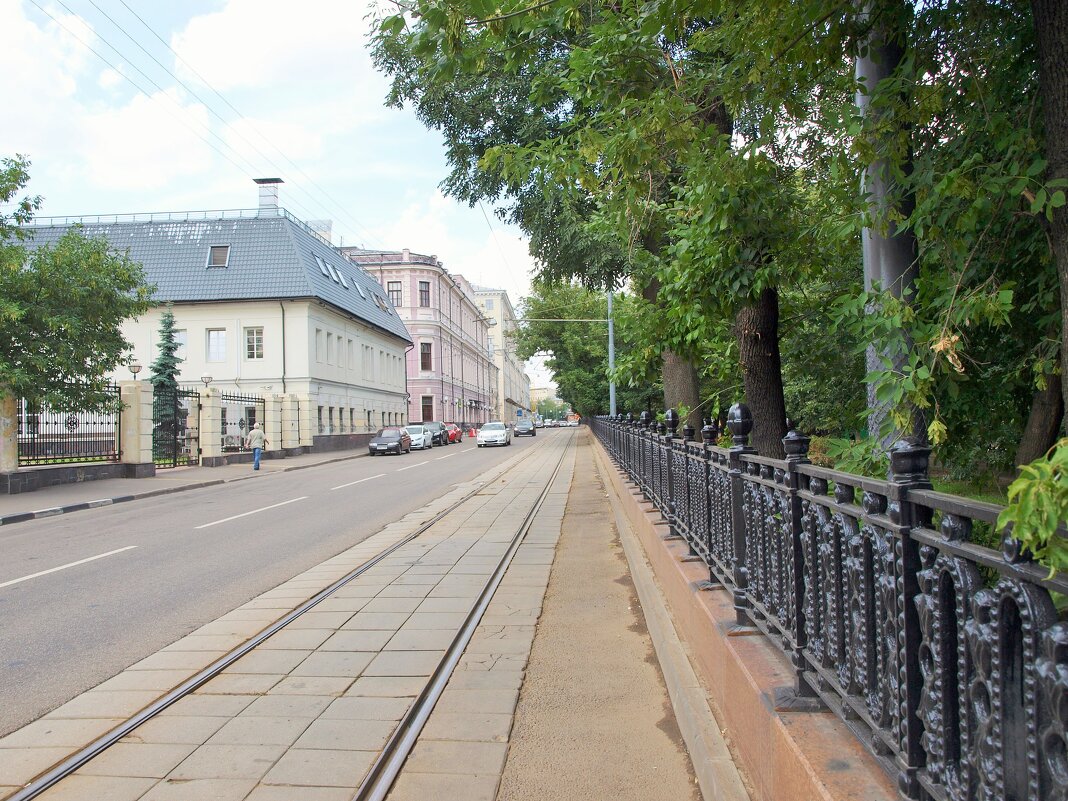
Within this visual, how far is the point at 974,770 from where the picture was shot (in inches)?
66.2

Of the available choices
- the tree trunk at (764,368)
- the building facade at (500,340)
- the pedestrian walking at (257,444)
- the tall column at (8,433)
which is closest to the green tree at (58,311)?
the tall column at (8,433)

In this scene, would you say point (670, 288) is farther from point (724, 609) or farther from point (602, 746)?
point (602, 746)

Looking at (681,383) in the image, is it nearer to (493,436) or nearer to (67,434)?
(67,434)

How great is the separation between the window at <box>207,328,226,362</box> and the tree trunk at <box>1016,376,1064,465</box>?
123 feet

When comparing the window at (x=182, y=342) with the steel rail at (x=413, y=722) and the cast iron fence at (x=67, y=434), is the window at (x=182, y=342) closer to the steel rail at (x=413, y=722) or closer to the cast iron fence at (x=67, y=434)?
the cast iron fence at (x=67, y=434)

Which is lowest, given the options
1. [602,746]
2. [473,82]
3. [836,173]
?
[602,746]

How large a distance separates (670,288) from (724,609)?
3.36m

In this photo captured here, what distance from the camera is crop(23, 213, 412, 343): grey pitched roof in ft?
124

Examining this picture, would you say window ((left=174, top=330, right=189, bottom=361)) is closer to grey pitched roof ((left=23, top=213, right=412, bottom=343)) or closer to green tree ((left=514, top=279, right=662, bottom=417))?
grey pitched roof ((left=23, top=213, right=412, bottom=343))

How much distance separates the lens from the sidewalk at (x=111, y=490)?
15.1m

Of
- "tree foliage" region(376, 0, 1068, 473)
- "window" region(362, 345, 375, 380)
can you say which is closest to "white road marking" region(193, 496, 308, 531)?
"tree foliage" region(376, 0, 1068, 473)

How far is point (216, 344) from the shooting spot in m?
38.6

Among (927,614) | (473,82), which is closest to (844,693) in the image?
(927,614)

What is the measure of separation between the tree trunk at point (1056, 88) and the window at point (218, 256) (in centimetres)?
4028
